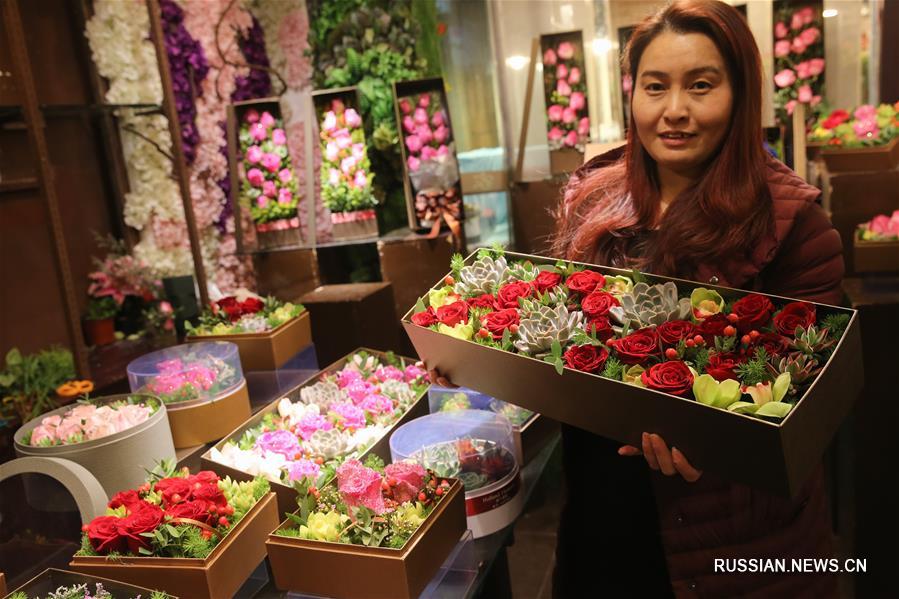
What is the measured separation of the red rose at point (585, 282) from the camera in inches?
61.3

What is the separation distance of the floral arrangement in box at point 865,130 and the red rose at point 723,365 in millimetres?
2354

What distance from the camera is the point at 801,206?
146cm

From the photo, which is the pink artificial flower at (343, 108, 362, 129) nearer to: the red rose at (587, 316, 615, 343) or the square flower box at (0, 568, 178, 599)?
the red rose at (587, 316, 615, 343)

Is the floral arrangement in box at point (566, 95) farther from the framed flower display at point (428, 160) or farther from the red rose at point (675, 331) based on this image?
the red rose at point (675, 331)

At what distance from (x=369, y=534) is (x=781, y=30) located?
179 inches

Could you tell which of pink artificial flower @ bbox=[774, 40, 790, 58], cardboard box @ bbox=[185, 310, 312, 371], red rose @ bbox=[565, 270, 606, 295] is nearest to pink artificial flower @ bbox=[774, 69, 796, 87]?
pink artificial flower @ bbox=[774, 40, 790, 58]

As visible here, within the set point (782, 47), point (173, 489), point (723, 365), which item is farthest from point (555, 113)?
point (173, 489)

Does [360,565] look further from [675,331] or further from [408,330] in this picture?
[675,331]

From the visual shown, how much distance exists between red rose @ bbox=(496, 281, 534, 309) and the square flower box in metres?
0.85

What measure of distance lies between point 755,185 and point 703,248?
6.4 inches

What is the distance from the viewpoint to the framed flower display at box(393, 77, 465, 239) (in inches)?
143

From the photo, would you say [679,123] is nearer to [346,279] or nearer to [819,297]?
[819,297]

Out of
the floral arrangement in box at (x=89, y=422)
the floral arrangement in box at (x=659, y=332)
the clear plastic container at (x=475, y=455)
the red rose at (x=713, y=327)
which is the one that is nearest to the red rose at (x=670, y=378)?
the floral arrangement in box at (x=659, y=332)

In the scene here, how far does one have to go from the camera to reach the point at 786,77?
4.72 meters
